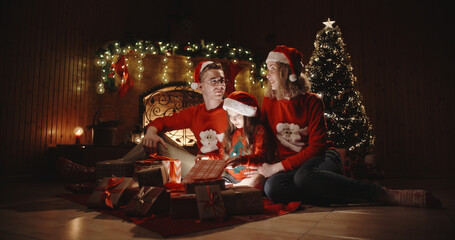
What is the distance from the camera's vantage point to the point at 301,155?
84.9 inches

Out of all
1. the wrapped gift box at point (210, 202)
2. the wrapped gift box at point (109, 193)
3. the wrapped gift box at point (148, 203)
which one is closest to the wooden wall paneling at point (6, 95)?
the wrapped gift box at point (109, 193)

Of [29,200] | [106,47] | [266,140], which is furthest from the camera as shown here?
[106,47]

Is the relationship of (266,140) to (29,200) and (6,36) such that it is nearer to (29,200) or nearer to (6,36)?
(29,200)

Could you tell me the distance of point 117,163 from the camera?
8.40 ft

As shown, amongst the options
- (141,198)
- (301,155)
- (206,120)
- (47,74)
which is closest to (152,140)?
(206,120)

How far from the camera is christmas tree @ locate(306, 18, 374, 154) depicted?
13.6 ft

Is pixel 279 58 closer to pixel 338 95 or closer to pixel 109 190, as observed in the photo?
pixel 109 190

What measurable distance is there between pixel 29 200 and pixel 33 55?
2.77 meters

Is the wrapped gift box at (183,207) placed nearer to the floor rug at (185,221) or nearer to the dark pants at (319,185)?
the floor rug at (185,221)

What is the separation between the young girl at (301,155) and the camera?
2.07m

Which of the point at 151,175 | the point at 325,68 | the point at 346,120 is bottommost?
the point at 151,175

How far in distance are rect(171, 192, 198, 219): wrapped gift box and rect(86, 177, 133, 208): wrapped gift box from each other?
0.51 meters

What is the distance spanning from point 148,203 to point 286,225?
0.81 metres

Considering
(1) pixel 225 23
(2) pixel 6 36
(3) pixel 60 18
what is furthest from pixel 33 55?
(1) pixel 225 23
